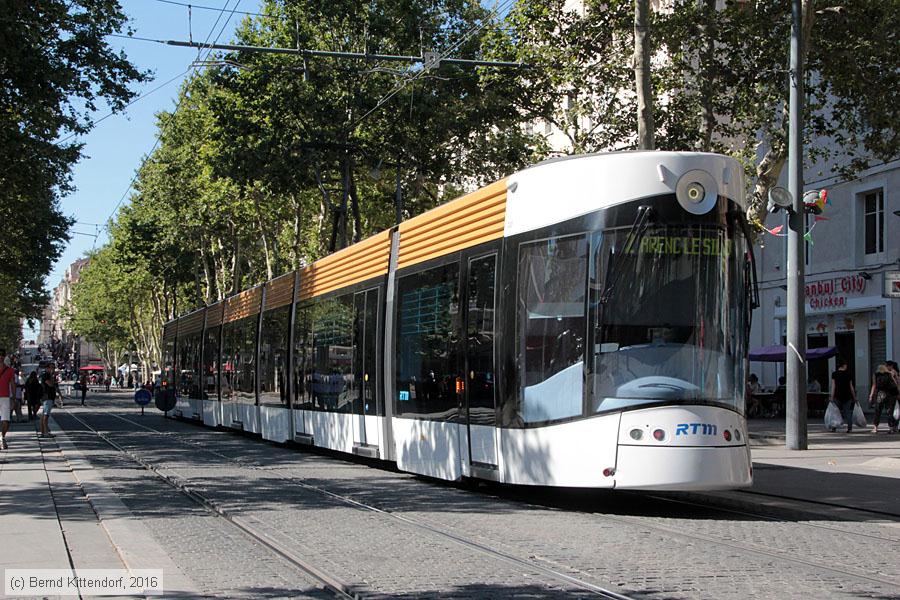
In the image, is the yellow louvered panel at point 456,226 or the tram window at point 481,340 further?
the yellow louvered panel at point 456,226

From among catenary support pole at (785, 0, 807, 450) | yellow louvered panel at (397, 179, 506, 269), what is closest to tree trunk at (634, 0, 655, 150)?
catenary support pole at (785, 0, 807, 450)

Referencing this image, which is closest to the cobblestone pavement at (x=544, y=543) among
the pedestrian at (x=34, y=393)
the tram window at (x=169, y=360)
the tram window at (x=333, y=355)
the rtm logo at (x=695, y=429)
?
the rtm logo at (x=695, y=429)

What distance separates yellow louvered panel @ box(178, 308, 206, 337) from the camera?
33.8 metres

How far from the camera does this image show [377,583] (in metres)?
7.52

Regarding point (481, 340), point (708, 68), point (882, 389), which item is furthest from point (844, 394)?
point (481, 340)

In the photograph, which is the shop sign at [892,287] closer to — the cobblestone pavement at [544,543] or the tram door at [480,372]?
the cobblestone pavement at [544,543]

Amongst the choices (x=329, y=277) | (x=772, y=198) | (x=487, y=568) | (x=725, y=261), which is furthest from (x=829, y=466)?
(x=487, y=568)

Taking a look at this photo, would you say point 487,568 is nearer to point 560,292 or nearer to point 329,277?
point 560,292

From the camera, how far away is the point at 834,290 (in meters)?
38.0

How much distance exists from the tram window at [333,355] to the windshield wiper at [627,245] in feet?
22.7

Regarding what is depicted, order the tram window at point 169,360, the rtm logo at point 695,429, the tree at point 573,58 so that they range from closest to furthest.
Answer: the rtm logo at point 695,429 → the tree at point 573,58 → the tram window at point 169,360

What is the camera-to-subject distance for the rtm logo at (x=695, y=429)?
10.7m

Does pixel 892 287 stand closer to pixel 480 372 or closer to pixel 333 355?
pixel 333 355

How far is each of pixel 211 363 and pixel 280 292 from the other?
8840 mm
